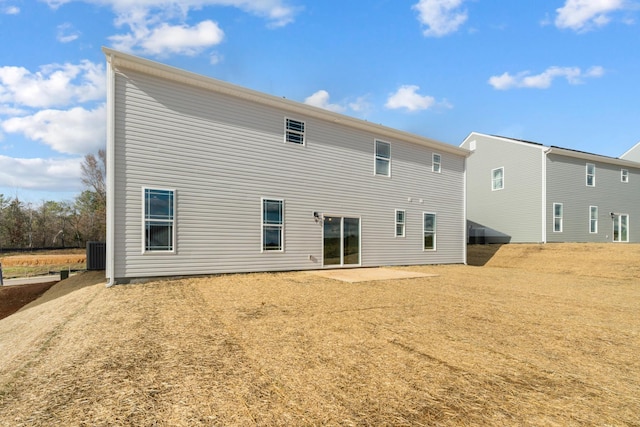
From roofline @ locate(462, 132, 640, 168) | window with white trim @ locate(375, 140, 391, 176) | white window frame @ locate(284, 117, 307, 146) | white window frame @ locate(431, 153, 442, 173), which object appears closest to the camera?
white window frame @ locate(284, 117, 307, 146)

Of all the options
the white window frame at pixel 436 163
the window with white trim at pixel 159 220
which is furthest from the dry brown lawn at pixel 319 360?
the white window frame at pixel 436 163

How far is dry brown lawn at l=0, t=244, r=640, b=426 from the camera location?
2.43m

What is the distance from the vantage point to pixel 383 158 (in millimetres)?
12945

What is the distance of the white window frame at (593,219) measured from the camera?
63.2 feet

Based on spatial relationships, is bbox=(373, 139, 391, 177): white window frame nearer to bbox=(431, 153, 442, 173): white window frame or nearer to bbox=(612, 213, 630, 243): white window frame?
bbox=(431, 153, 442, 173): white window frame

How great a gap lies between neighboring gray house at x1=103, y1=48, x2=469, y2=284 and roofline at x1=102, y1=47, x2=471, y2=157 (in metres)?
0.04

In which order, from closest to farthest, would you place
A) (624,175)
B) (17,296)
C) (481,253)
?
(17,296)
(481,253)
(624,175)

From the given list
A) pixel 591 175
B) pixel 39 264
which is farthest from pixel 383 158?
pixel 39 264

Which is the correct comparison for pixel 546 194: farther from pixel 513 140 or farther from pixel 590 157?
pixel 590 157

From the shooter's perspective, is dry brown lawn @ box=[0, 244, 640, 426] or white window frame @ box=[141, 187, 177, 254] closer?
dry brown lawn @ box=[0, 244, 640, 426]

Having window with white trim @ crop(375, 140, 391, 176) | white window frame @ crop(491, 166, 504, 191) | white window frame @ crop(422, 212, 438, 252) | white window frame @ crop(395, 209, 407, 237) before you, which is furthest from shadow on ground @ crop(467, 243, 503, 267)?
window with white trim @ crop(375, 140, 391, 176)

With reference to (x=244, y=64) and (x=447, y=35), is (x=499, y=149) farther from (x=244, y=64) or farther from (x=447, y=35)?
(x=244, y=64)

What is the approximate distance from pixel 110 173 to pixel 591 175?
2486 cm

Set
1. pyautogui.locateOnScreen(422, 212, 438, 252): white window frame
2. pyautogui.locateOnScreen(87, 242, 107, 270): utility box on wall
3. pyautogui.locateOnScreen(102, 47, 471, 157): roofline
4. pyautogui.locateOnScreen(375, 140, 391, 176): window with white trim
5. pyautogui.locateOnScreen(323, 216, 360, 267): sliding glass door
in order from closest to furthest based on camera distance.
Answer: pyautogui.locateOnScreen(102, 47, 471, 157): roofline < pyautogui.locateOnScreen(323, 216, 360, 267): sliding glass door < pyautogui.locateOnScreen(87, 242, 107, 270): utility box on wall < pyautogui.locateOnScreen(375, 140, 391, 176): window with white trim < pyautogui.locateOnScreen(422, 212, 438, 252): white window frame
